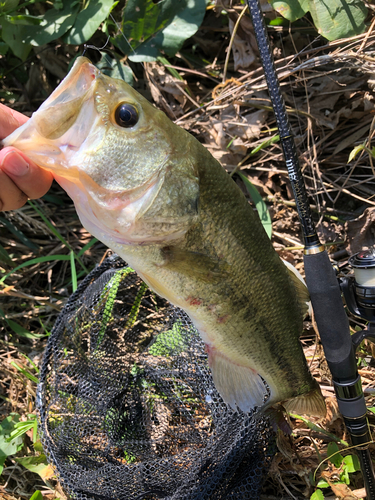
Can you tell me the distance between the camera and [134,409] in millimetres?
2822

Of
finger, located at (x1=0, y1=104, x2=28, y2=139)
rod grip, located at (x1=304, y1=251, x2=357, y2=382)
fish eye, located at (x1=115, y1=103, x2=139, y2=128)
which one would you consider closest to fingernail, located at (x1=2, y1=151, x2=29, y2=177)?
finger, located at (x1=0, y1=104, x2=28, y2=139)

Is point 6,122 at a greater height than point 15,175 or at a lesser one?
greater

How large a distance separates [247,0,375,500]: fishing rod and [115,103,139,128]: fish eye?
0.84 meters

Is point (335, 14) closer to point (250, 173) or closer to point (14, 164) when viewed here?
point (250, 173)

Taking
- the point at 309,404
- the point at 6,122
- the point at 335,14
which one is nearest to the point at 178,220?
the point at 6,122

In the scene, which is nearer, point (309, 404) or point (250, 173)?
point (309, 404)

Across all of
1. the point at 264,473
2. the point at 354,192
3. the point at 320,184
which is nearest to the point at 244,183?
the point at 320,184

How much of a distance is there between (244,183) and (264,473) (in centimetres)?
218

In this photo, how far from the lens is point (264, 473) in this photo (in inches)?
89.0

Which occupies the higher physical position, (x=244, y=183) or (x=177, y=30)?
(x=177, y=30)

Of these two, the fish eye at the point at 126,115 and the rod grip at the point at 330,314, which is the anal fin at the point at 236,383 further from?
the fish eye at the point at 126,115

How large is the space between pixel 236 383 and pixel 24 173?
1.54 m

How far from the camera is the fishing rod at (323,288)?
Result: 197 cm

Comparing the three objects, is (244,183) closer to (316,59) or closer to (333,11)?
(316,59)
